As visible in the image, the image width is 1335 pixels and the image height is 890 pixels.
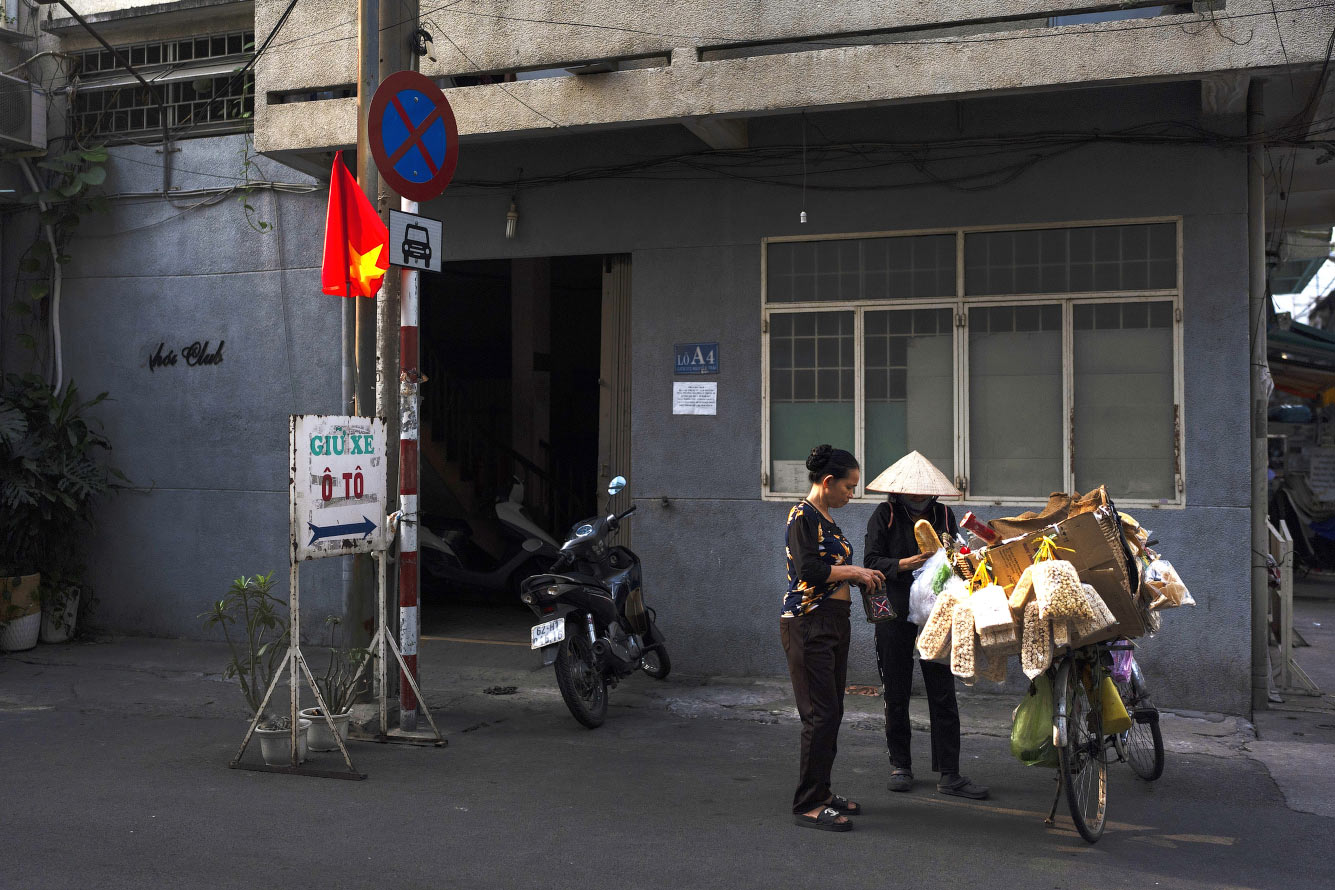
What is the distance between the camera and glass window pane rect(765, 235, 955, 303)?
26.4ft

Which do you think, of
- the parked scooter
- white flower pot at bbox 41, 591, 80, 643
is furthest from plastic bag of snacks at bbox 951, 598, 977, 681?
white flower pot at bbox 41, 591, 80, 643

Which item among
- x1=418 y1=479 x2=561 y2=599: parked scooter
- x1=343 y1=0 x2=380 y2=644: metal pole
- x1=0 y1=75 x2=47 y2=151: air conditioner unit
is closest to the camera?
x1=343 y1=0 x2=380 y2=644: metal pole

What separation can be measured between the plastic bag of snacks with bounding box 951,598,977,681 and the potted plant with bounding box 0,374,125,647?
7.49 meters

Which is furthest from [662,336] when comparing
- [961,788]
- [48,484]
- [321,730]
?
[48,484]

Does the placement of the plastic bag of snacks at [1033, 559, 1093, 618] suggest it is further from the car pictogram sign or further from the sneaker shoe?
the car pictogram sign

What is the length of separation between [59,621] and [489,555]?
3.83 meters

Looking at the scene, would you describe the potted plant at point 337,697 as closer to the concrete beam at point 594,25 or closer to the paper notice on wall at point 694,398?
the paper notice on wall at point 694,398

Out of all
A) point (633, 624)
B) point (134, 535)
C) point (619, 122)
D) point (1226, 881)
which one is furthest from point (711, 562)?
point (134, 535)

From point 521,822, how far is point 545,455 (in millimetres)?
8743

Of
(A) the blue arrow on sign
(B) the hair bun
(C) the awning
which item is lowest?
(A) the blue arrow on sign

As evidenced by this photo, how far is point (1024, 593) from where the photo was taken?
4.85m

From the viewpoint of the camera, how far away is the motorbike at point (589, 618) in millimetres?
6852

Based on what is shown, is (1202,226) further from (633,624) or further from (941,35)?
(633,624)

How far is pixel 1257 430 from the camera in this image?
741 cm
